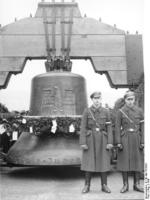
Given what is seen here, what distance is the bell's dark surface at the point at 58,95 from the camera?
21.7ft

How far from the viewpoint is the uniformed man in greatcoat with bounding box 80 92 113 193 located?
18.2 ft

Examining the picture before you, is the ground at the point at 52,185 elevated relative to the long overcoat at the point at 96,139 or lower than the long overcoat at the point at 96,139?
lower

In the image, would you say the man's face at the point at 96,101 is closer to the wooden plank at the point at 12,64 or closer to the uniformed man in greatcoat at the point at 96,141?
the uniformed man in greatcoat at the point at 96,141

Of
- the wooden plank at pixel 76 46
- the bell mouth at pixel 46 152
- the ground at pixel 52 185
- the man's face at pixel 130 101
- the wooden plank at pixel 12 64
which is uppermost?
the wooden plank at pixel 76 46

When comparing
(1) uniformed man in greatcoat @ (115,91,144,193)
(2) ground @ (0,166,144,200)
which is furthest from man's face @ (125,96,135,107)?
(2) ground @ (0,166,144,200)

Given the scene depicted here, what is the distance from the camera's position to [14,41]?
7.00 metres

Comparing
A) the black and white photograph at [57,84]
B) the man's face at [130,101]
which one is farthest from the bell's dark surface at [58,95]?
the man's face at [130,101]

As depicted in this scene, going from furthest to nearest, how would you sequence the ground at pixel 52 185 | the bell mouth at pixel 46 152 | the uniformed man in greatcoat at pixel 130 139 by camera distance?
the bell mouth at pixel 46 152
the uniformed man in greatcoat at pixel 130 139
the ground at pixel 52 185

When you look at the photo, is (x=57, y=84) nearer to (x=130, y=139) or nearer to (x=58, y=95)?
(x=58, y=95)

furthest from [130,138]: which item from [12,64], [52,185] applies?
[12,64]

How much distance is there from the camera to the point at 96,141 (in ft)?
18.4

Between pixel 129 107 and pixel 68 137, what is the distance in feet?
4.93

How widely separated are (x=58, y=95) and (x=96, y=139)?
53.8 inches

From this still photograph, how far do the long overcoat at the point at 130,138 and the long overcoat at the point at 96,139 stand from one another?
16cm
